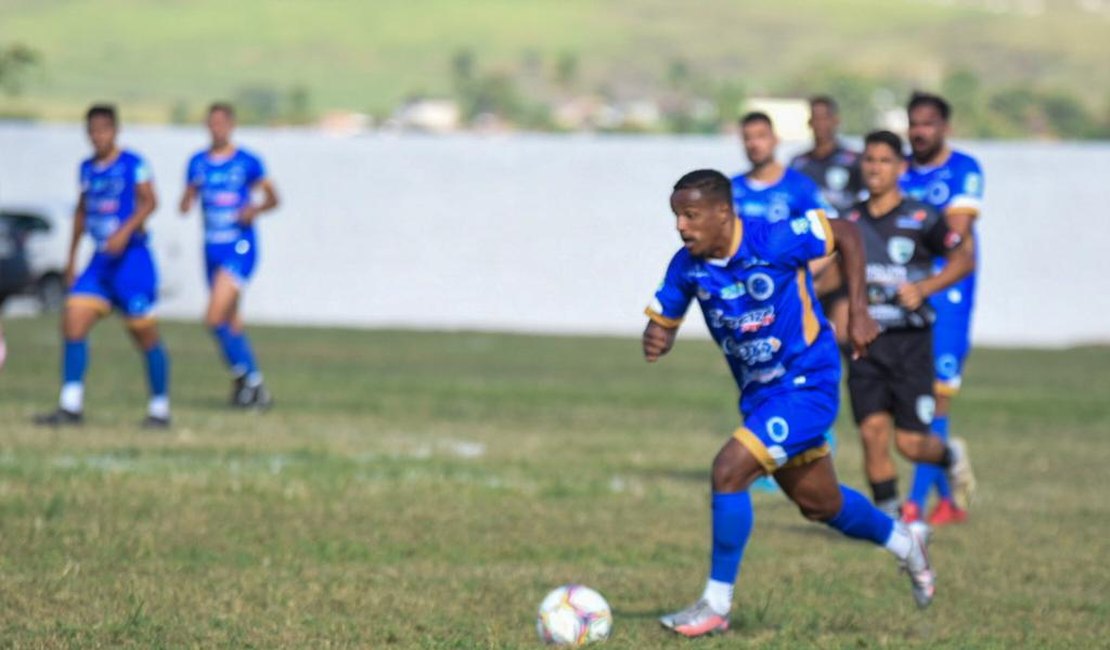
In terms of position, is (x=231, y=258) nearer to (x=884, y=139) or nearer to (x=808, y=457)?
(x=884, y=139)

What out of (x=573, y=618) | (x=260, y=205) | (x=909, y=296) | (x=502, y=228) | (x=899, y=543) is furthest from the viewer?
(x=502, y=228)

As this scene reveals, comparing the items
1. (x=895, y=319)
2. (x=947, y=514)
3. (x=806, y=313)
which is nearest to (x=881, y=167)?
(x=895, y=319)

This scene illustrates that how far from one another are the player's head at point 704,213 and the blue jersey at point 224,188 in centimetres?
902

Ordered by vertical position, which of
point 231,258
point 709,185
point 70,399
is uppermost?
point 709,185

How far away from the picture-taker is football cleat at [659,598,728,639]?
742 centimetres

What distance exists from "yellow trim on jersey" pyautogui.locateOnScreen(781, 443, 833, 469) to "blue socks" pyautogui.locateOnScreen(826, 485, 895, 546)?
0.19 metres

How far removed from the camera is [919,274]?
10.1 meters

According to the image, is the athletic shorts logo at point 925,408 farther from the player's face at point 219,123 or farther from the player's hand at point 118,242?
the player's face at point 219,123

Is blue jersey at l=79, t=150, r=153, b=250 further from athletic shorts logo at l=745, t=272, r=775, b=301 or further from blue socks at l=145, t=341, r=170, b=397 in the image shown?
athletic shorts logo at l=745, t=272, r=775, b=301

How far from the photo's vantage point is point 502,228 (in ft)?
116

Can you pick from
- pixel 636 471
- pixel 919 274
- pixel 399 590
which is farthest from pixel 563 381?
pixel 399 590

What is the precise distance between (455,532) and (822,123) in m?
4.41

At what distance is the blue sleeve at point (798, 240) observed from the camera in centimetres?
752

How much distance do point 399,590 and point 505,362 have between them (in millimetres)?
15256
